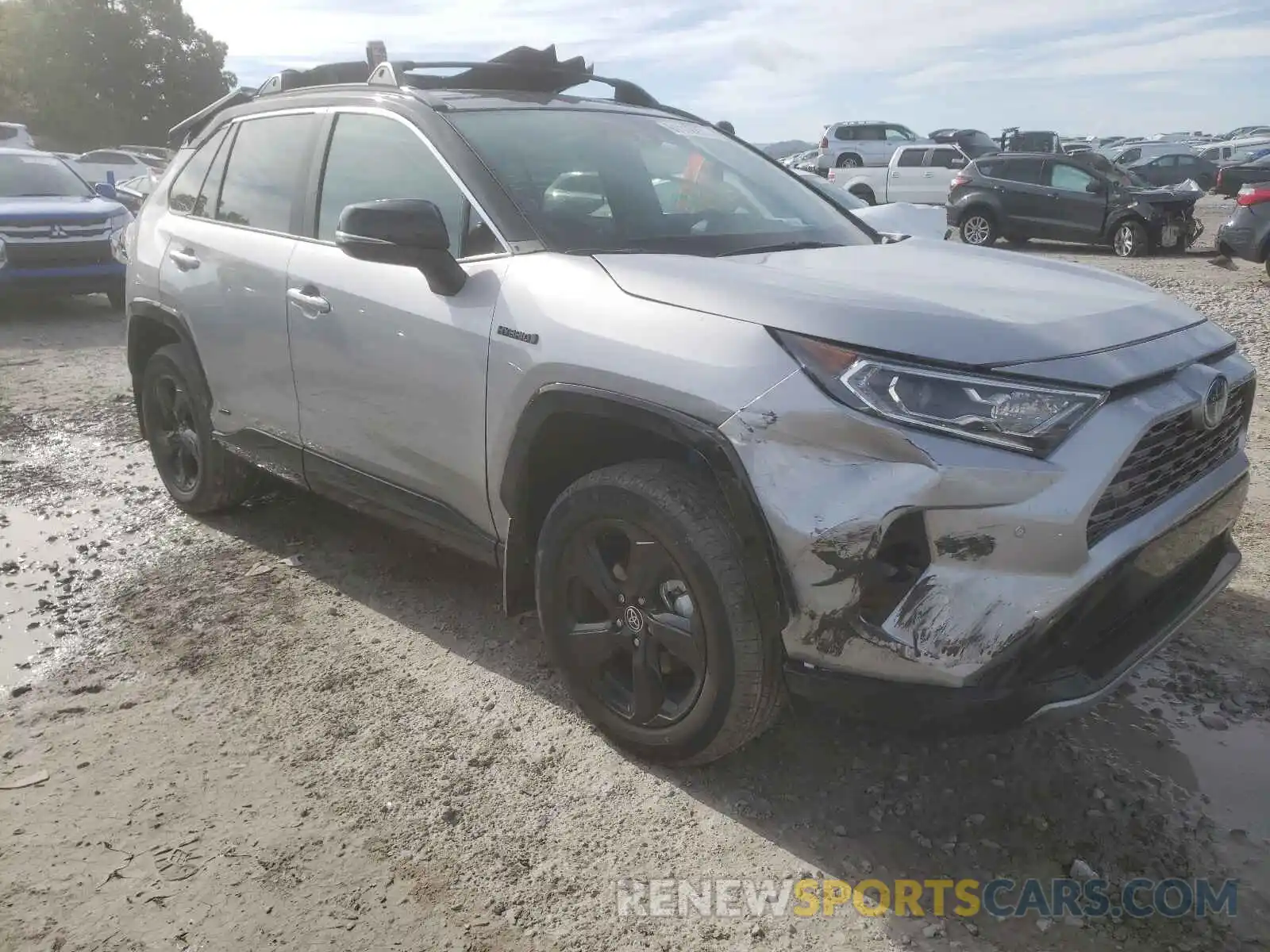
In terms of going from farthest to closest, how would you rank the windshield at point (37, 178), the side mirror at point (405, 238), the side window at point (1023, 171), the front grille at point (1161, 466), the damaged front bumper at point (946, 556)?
1. the side window at point (1023, 171)
2. the windshield at point (37, 178)
3. the side mirror at point (405, 238)
4. the front grille at point (1161, 466)
5. the damaged front bumper at point (946, 556)

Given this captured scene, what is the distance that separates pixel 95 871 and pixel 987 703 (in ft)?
6.77

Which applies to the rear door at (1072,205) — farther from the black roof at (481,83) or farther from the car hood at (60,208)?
the black roof at (481,83)

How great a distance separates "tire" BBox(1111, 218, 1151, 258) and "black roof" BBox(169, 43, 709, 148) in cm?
1310

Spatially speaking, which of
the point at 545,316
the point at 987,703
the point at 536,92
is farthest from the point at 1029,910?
the point at 536,92

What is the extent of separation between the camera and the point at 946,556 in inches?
81.4

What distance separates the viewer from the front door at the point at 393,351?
9.56 feet

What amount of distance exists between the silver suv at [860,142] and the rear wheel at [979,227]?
408 inches

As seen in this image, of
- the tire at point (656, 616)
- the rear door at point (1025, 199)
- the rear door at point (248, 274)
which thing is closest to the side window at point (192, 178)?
the rear door at point (248, 274)

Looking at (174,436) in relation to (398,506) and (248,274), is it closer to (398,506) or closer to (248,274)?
(248,274)

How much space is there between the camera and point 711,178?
11.5 feet

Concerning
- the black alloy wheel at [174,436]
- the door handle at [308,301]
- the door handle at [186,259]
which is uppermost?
the door handle at [186,259]

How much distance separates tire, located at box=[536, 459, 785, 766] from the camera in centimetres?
235

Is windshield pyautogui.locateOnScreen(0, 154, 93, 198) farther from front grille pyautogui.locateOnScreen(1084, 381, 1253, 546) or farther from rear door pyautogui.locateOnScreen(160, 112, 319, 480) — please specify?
front grille pyautogui.locateOnScreen(1084, 381, 1253, 546)

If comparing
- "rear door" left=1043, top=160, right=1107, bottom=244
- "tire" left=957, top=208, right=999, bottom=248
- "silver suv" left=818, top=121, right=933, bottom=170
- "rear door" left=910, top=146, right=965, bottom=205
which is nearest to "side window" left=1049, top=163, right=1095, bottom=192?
"rear door" left=1043, top=160, right=1107, bottom=244
